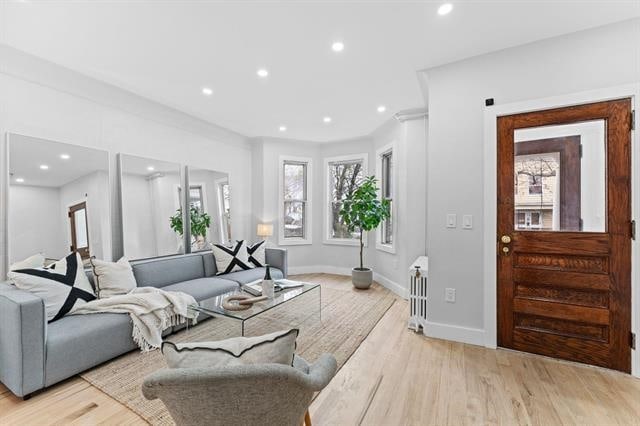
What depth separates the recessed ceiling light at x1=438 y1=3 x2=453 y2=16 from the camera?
78.4 inches

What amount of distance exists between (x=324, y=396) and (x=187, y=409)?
51.7 inches

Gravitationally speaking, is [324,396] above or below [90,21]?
below

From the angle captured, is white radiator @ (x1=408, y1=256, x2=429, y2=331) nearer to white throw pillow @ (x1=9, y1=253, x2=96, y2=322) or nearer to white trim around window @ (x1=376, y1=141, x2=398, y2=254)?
white trim around window @ (x1=376, y1=141, x2=398, y2=254)

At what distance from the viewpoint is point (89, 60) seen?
269 cm

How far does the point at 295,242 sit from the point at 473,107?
3870mm

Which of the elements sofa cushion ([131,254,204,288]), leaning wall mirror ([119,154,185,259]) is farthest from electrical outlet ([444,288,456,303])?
leaning wall mirror ([119,154,185,259])

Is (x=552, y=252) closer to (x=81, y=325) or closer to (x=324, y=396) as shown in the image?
(x=324, y=396)

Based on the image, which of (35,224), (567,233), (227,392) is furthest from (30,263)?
(567,233)

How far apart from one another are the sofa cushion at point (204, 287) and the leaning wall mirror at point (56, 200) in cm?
83

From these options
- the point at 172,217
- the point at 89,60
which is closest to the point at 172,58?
the point at 89,60

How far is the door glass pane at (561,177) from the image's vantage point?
7.37 ft

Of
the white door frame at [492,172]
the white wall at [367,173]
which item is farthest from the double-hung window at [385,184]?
the white door frame at [492,172]

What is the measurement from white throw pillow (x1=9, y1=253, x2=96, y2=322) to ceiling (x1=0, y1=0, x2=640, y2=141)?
6.26 ft

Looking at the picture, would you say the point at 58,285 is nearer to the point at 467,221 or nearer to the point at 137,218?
the point at 137,218
